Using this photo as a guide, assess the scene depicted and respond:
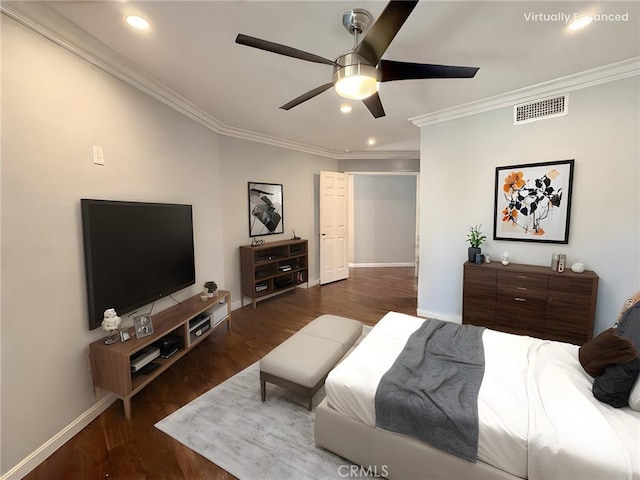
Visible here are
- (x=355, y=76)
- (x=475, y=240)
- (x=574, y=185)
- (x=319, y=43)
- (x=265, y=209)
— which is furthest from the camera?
(x=265, y=209)

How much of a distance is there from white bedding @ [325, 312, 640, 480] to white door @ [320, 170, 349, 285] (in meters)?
3.70

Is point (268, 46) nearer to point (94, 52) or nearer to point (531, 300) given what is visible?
point (94, 52)

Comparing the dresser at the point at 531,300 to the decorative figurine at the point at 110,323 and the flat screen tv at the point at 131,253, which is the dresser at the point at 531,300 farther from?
the decorative figurine at the point at 110,323

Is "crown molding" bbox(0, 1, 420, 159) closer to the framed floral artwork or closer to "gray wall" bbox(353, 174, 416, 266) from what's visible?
the framed floral artwork

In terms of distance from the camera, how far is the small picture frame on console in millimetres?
2179

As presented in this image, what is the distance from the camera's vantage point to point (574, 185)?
8.88ft

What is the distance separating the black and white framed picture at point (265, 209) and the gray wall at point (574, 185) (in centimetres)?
236

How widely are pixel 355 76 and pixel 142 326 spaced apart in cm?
236

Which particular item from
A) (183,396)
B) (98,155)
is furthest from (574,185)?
(98,155)

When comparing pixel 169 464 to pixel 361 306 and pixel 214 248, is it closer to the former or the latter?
pixel 214 248

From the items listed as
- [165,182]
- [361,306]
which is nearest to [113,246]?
[165,182]

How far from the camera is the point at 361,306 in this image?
4348 mm

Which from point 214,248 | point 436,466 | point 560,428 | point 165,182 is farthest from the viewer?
point 214,248

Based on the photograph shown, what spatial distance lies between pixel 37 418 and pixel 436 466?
2.33 metres
